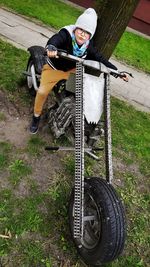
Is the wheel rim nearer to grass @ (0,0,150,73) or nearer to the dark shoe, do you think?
the dark shoe

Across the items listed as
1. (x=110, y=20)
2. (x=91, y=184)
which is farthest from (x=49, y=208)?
(x=110, y=20)

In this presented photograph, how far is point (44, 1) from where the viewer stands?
1247 cm

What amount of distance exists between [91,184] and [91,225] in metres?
0.43

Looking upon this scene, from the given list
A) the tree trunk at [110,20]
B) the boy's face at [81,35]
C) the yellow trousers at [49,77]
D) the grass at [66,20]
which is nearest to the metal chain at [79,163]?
the boy's face at [81,35]

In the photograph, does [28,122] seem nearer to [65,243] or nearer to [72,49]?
[72,49]

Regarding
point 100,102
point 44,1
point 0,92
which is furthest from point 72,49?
point 44,1

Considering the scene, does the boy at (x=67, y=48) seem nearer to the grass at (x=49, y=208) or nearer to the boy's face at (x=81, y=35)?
the boy's face at (x=81, y=35)

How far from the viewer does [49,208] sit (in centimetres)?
432

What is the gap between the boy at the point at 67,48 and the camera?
417 centimetres

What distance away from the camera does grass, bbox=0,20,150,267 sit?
383 cm

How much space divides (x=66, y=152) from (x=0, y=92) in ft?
4.85

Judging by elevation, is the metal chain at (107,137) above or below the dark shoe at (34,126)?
above

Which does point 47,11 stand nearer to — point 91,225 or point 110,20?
point 110,20

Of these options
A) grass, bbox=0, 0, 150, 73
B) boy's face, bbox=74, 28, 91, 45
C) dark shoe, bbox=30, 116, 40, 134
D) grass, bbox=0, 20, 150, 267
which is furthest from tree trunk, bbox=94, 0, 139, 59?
grass, bbox=0, 0, 150, 73
